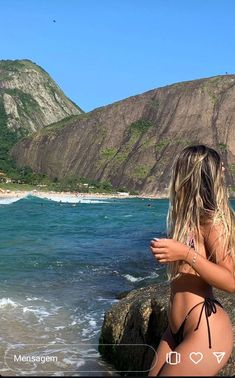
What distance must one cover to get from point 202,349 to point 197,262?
469mm

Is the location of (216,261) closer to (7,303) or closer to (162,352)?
(162,352)

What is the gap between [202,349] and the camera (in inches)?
115

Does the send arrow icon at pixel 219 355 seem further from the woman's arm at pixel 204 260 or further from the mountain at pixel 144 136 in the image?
the mountain at pixel 144 136

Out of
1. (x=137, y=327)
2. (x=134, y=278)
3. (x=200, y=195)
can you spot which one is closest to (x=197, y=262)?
(x=200, y=195)

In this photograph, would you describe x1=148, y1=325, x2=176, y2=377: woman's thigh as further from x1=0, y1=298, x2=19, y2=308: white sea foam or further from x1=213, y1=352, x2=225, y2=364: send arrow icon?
x1=0, y1=298, x2=19, y2=308: white sea foam

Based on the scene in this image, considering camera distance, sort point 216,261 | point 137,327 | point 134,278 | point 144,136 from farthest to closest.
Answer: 1. point 144,136
2. point 134,278
3. point 137,327
4. point 216,261

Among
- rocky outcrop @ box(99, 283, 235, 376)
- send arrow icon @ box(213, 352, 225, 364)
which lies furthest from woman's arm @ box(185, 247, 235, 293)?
rocky outcrop @ box(99, 283, 235, 376)

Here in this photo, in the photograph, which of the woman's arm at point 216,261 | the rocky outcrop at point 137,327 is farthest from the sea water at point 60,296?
the woman's arm at point 216,261

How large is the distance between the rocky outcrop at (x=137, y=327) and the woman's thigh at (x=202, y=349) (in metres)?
3.14

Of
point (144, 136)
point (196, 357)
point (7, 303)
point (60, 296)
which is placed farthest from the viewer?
point (144, 136)

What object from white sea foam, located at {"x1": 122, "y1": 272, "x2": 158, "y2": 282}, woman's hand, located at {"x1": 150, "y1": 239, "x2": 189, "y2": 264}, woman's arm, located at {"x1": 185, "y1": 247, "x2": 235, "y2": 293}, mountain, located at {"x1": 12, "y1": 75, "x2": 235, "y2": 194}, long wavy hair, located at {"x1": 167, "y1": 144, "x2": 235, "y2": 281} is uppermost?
mountain, located at {"x1": 12, "y1": 75, "x2": 235, "y2": 194}

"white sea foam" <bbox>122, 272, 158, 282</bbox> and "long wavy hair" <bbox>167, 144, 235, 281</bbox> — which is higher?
"long wavy hair" <bbox>167, 144, 235, 281</bbox>

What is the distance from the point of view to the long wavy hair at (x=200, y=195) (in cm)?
316

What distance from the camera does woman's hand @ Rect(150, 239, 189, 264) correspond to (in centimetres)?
294
